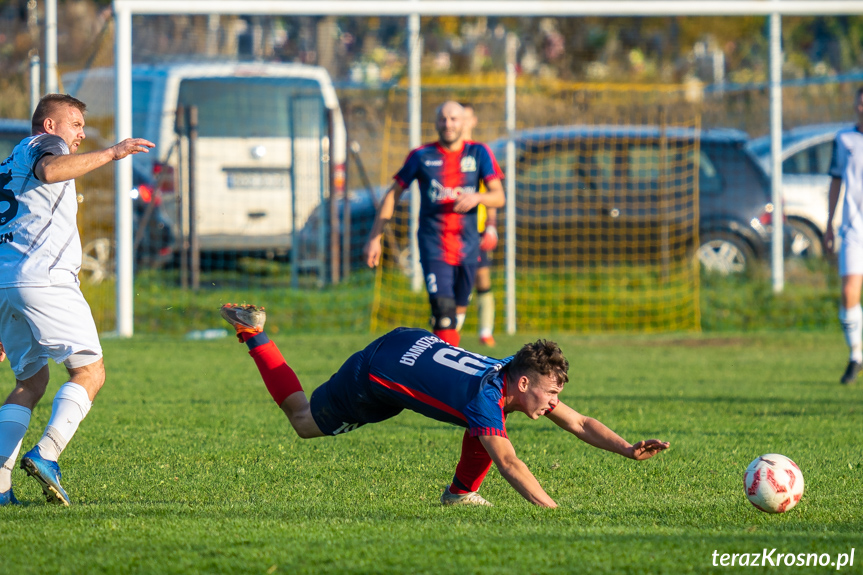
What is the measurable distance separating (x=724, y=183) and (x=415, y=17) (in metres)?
4.29

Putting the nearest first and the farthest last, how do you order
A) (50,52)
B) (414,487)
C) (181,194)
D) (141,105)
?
(414,487) < (50,52) < (181,194) < (141,105)

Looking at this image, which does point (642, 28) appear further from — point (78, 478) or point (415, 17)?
point (78, 478)

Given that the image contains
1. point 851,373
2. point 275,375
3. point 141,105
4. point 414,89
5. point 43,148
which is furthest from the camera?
point 141,105

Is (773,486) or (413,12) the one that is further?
(413,12)

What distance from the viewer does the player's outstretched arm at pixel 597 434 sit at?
4.27 metres

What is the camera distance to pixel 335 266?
1260cm

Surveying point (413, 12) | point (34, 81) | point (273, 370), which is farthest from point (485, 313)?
point (273, 370)

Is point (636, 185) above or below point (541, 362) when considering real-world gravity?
above

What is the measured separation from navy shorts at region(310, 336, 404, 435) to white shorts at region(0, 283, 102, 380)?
3.34 ft

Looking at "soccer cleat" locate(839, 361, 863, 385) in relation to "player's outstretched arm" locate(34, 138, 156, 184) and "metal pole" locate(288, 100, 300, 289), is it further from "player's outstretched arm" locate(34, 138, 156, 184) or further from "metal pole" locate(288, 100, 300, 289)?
"metal pole" locate(288, 100, 300, 289)

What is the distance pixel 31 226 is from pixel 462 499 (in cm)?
215

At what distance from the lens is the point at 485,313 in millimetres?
10945

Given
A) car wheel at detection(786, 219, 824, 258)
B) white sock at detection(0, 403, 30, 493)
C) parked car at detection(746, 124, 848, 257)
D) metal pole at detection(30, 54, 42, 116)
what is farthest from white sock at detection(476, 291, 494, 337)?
white sock at detection(0, 403, 30, 493)

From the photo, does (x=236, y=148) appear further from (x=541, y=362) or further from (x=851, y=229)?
(x=541, y=362)
